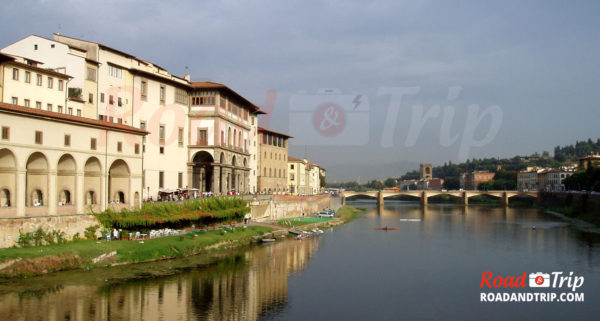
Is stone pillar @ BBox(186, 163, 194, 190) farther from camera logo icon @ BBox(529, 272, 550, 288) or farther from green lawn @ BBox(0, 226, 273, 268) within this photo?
camera logo icon @ BBox(529, 272, 550, 288)

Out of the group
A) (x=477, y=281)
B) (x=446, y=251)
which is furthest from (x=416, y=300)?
(x=446, y=251)

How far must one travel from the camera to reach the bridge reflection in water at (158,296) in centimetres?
1989

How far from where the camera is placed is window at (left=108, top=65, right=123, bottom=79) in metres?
37.9

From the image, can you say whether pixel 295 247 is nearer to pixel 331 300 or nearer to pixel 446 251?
pixel 446 251

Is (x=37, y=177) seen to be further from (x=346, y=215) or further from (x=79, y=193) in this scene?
(x=346, y=215)

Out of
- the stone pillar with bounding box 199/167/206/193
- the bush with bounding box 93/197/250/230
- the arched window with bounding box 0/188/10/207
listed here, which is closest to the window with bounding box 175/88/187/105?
the stone pillar with bounding box 199/167/206/193

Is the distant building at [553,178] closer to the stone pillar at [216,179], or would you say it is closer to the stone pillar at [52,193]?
the stone pillar at [216,179]

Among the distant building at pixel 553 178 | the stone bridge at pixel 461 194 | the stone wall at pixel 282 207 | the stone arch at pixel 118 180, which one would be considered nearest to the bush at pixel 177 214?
the stone arch at pixel 118 180

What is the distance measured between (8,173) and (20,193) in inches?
47.0

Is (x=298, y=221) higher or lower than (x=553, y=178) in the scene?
lower

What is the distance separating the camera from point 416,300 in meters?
23.8

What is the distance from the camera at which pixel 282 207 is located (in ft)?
188

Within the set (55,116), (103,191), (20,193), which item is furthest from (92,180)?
(20,193)

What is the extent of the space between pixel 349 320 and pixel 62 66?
27.3m
